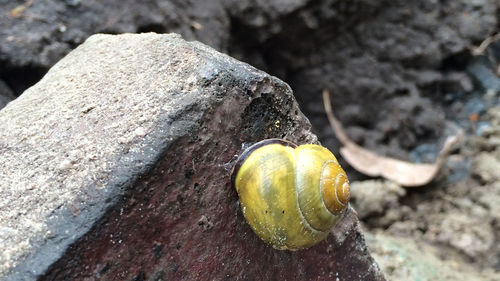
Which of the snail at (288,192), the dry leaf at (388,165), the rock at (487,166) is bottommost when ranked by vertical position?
the rock at (487,166)

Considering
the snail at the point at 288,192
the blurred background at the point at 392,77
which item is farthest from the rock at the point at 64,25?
the snail at the point at 288,192

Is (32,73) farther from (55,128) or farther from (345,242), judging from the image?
(345,242)

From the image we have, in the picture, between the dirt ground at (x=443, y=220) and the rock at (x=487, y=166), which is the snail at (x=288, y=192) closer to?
the dirt ground at (x=443, y=220)

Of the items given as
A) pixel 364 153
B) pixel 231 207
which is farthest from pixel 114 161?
pixel 364 153

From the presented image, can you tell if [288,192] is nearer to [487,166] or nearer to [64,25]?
[64,25]

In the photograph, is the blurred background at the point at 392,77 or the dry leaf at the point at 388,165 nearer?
the blurred background at the point at 392,77

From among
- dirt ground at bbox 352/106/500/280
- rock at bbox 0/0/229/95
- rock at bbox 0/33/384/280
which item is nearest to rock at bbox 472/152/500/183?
dirt ground at bbox 352/106/500/280
